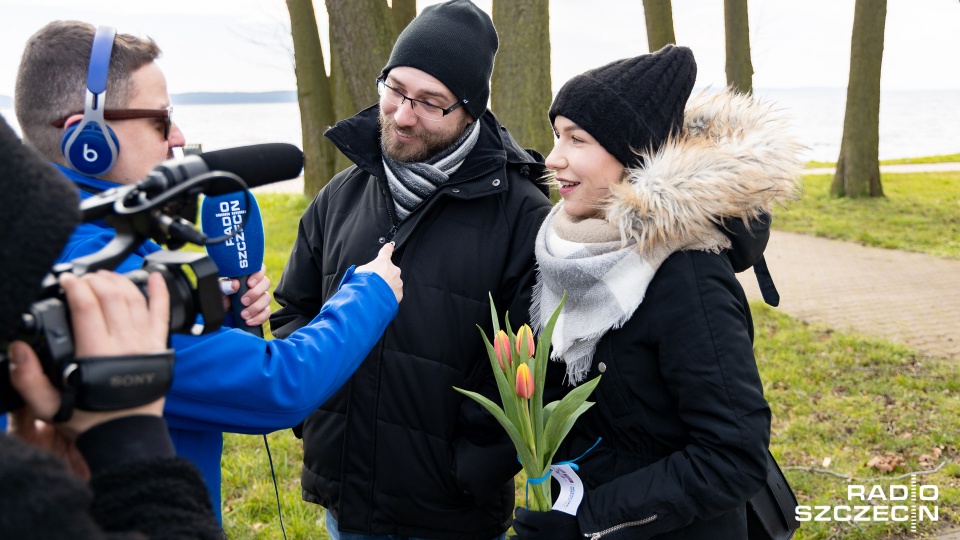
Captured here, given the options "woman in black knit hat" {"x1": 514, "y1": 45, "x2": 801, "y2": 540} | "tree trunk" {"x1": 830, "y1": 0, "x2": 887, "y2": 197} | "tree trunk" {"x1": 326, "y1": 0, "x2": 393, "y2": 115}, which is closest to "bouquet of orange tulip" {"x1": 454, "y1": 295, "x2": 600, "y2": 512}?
"woman in black knit hat" {"x1": 514, "y1": 45, "x2": 801, "y2": 540}

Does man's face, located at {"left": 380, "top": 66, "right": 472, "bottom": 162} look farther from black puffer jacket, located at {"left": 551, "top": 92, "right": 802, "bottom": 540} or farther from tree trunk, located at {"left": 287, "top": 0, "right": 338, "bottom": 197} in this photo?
tree trunk, located at {"left": 287, "top": 0, "right": 338, "bottom": 197}

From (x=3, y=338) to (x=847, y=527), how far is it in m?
3.97

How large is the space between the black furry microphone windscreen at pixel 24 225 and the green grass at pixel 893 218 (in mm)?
9484

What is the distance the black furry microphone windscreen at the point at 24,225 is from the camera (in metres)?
1.02

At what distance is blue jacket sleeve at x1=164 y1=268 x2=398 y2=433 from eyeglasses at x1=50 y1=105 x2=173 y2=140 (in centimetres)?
51

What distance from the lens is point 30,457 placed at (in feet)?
3.26

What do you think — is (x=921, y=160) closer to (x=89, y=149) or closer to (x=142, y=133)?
(x=142, y=133)

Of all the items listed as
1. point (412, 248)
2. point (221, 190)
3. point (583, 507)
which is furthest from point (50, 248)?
point (412, 248)

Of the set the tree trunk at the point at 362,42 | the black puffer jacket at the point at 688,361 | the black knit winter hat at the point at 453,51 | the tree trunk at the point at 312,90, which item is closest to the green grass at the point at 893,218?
the tree trunk at the point at 362,42

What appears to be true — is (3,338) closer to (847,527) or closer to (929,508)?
(847,527)

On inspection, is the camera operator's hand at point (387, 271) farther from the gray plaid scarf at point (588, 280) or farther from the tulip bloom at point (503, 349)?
the gray plaid scarf at point (588, 280)

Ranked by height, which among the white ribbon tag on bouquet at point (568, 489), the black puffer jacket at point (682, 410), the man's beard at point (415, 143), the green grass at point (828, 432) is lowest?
the green grass at point (828, 432)

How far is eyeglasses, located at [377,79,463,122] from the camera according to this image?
280 cm

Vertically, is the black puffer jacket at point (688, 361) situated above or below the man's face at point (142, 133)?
below
